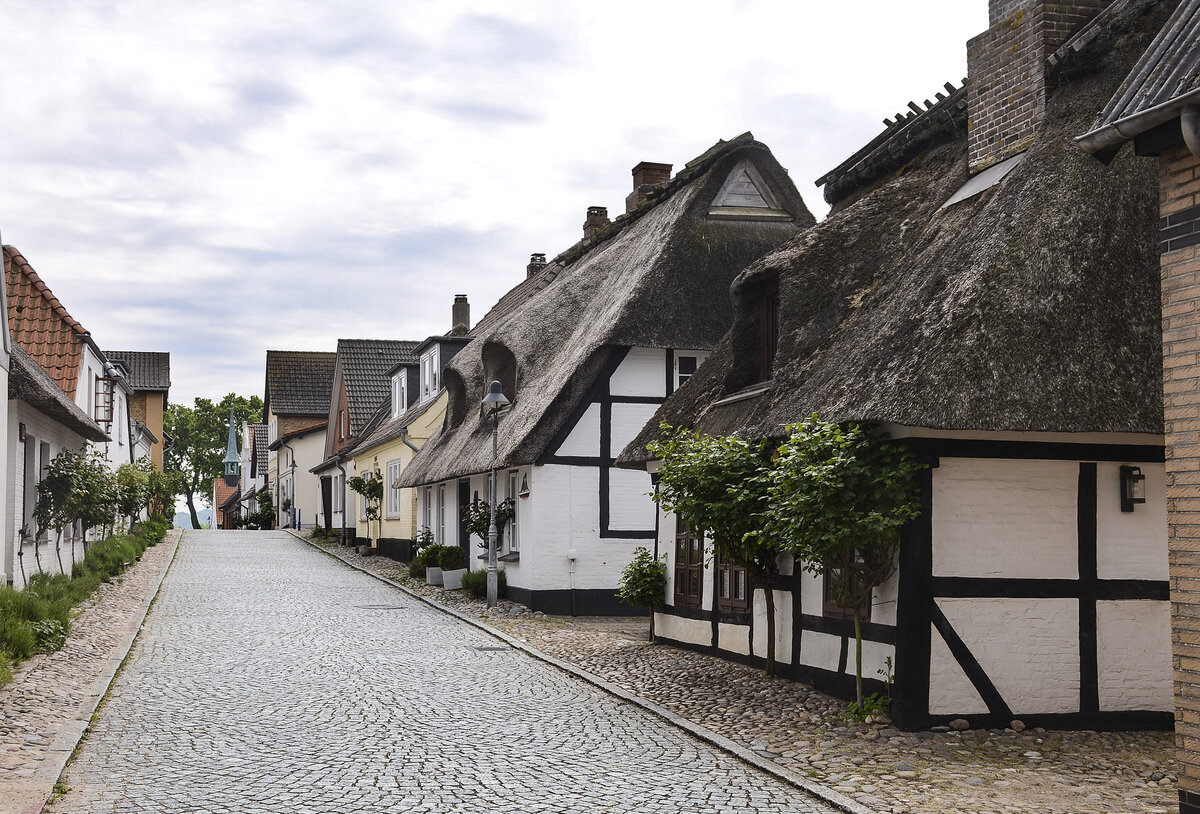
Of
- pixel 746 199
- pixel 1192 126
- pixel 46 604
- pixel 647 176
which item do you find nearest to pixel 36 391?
pixel 46 604

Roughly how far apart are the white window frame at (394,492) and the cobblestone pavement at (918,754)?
Answer: 2087cm

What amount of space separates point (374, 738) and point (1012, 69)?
8.97 metres

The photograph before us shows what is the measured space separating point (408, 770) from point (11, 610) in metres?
7.55

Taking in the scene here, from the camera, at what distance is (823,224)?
13164 mm

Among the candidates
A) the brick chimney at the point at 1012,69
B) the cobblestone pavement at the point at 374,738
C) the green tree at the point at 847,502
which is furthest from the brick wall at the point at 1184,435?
the brick chimney at the point at 1012,69

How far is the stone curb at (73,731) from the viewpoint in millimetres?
7387

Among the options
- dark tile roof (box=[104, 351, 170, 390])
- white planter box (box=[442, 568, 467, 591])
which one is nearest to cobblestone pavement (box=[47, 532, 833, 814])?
white planter box (box=[442, 568, 467, 591])

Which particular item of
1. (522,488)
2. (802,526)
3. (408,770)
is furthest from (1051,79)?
(522,488)

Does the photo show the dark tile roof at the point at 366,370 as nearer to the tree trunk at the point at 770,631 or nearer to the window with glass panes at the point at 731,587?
the window with glass panes at the point at 731,587

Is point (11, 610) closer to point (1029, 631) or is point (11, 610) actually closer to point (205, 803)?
point (205, 803)

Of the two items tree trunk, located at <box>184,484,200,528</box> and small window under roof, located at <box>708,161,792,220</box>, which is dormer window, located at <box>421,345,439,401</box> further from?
tree trunk, located at <box>184,484,200,528</box>

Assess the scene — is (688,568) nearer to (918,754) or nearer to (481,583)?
(918,754)

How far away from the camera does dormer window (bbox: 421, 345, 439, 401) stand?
105ft

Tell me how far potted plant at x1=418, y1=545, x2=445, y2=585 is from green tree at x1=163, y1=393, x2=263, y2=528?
67049 millimetres
